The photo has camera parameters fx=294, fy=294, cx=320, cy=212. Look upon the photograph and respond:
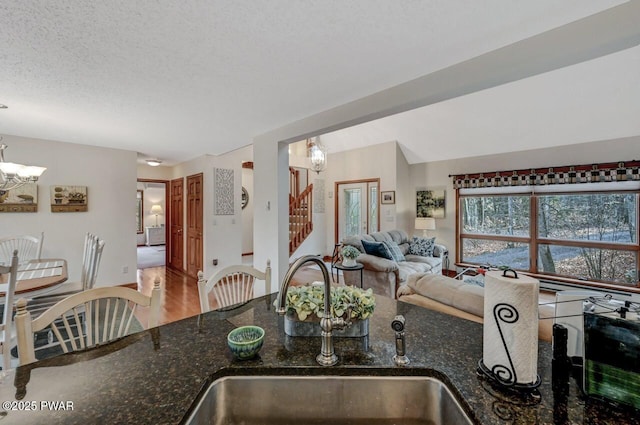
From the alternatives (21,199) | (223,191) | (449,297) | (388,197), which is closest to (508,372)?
(449,297)

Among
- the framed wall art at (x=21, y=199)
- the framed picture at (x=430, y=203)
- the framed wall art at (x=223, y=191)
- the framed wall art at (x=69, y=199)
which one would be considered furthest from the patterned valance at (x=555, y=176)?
the framed wall art at (x=21, y=199)

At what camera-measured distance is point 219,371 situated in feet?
3.06

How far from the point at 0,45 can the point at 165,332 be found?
2.07m

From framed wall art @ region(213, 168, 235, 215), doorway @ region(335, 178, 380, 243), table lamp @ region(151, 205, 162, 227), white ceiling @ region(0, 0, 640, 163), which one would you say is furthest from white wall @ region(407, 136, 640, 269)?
table lamp @ region(151, 205, 162, 227)

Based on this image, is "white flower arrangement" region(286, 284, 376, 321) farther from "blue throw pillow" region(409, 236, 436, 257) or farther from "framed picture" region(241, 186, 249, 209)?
"framed picture" region(241, 186, 249, 209)

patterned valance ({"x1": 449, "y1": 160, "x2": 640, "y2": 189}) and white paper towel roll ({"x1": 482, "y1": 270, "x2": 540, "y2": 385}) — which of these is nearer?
white paper towel roll ({"x1": 482, "y1": 270, "x2": 540, "y2": 385})

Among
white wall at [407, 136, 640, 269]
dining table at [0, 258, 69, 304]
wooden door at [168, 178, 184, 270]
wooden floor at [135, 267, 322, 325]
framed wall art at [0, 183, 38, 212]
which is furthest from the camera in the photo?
wooden door at [168, 178, 184, 270]

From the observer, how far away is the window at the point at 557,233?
444 centimetres

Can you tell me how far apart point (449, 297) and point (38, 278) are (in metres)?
3.29

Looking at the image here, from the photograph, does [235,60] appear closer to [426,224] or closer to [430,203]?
[426,224]

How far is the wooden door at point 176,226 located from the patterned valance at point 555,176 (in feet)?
18.6

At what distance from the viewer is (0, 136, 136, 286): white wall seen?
402 cm

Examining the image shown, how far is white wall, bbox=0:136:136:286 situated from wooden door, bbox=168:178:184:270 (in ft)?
3.94

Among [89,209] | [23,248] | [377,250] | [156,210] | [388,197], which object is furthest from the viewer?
[156,210]
